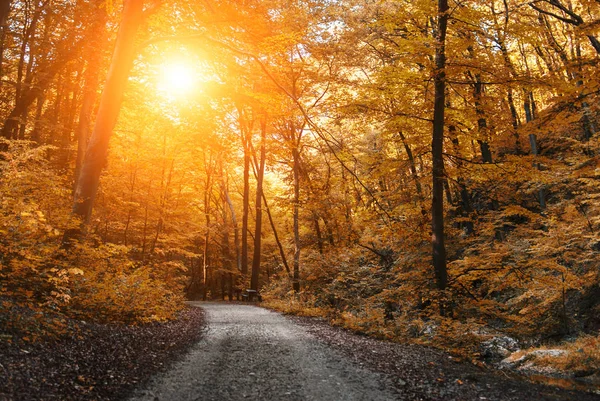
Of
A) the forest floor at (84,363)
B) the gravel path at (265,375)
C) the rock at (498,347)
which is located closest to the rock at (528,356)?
the rock at (498,347)

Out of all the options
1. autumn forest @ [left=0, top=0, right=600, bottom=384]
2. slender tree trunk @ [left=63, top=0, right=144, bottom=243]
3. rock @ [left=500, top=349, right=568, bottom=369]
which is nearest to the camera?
rock @ [left=500, top=349, right=568, bottom=369]

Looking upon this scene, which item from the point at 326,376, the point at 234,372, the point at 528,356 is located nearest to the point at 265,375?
the point at 234,372

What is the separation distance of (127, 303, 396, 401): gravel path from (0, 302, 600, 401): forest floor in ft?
0.04

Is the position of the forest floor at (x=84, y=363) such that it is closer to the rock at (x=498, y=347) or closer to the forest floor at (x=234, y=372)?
the forest floor at (x=234, y=372)

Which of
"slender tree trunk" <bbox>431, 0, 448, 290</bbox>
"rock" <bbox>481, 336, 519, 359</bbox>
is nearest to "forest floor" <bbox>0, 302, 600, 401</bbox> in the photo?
"rock" <bbox>481, 336, 519, 359</bbox>

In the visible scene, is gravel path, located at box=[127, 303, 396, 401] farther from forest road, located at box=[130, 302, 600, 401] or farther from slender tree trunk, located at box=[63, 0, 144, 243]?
slender tree trunk, located at box=[63, 0, 144, 243]

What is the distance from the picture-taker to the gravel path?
15.3 ft

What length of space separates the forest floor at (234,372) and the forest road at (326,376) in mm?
14

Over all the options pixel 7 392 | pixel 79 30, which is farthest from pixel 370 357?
pixel 79 30

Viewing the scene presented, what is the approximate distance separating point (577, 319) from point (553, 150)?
1316 cm

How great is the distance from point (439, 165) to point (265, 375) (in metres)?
6.86

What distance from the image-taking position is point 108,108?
30.3ft

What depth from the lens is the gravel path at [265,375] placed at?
4.65 m

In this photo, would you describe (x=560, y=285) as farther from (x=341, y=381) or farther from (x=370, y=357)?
(x=341, y=381)
